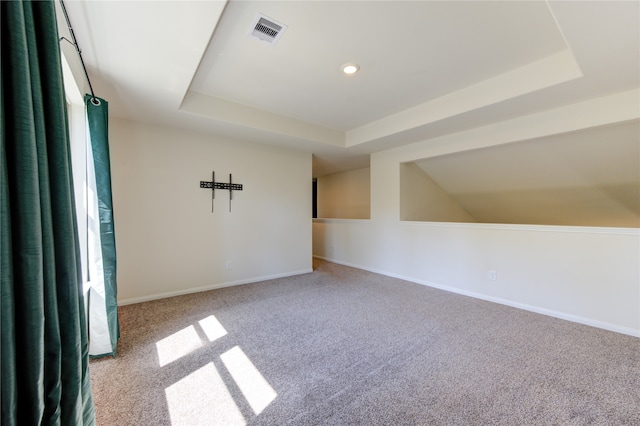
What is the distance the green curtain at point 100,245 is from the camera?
200cm

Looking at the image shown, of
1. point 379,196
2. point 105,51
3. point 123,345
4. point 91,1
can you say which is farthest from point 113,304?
point 379,196

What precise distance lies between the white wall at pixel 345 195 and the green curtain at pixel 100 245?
16.2 ft

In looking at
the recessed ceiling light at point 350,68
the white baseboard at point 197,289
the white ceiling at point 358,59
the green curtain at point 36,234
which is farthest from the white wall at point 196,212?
the green curtain at point 36,234

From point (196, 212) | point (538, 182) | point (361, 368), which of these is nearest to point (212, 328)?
point (361, 368)

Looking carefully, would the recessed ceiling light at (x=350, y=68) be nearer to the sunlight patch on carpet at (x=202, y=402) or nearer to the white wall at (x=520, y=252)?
the white wall at (x=520, y=252)

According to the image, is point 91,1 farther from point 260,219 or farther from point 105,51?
point 260,219

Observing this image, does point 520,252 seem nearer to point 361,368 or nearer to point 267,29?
point 361,368

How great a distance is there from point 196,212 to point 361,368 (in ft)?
9.48

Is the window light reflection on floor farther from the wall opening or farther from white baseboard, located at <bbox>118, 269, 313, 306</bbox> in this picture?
the wall opening

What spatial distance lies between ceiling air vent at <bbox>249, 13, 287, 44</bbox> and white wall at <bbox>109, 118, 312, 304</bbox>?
208 centimetres

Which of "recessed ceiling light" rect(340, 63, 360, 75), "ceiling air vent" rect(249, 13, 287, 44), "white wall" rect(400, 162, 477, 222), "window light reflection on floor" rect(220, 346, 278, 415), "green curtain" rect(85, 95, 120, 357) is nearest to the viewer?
"window light reflection on floor" rect(220, 346, 278, 415)

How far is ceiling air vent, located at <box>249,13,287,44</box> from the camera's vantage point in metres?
1.83

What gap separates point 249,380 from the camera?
1769 mm

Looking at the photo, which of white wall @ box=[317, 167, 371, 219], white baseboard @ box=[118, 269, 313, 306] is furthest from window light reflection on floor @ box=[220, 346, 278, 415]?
white wall @ box=[317, 167, 371, 219]
